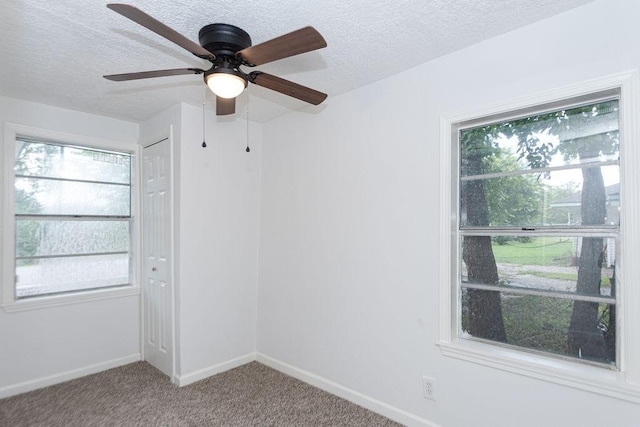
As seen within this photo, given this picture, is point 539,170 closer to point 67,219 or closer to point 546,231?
point 546,231

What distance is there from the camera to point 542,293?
197 centimetres

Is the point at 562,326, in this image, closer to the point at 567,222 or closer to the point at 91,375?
the point at 567,222

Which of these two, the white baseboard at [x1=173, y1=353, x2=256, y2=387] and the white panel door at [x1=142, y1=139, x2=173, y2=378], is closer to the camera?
the white baseboard at [x1=173, y1=353, x2=256, y2=387]

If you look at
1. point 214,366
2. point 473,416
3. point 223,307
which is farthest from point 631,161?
point 214,366

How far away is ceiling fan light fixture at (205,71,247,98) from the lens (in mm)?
1715

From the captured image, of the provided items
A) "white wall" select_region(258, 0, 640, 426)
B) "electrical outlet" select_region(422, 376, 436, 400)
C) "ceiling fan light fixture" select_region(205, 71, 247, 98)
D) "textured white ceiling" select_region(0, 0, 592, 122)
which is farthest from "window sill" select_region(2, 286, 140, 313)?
"electrical outlet" select_region(422, 376, 436, 400)

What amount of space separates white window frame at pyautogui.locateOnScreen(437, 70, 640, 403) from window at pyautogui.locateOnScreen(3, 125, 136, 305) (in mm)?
3045

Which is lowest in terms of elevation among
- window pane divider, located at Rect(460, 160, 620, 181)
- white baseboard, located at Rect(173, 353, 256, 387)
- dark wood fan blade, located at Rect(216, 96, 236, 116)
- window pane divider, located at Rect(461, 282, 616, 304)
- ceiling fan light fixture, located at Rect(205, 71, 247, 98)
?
white baseboard, located at Rect(173, 353, 256, 387)

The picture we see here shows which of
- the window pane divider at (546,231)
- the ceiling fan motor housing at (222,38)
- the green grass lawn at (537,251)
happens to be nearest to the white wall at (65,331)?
the ceiling fan motor housing at (222,38)

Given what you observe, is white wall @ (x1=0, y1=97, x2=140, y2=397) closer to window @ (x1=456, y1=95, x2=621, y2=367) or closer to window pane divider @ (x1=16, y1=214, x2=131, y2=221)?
window pane divider @ (x1=16, y1=214, x2=131, y2=221)

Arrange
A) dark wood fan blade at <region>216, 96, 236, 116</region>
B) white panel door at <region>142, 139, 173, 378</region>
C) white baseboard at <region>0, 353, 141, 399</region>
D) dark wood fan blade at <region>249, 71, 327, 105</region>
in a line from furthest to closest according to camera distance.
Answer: white panel door at <region>142, 139, 173, 378</region>, white baseboard at <region>0, 353, 141, 399</region>, dark wood fan blade at <region>216, 96, 236, 116</region>, dark wood fan blade at <region>249, 71, 327, 105</region>

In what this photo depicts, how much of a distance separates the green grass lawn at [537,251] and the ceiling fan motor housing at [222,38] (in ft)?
6.30

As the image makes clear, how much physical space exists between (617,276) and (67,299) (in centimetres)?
402

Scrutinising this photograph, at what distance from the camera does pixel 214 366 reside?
125 inches
